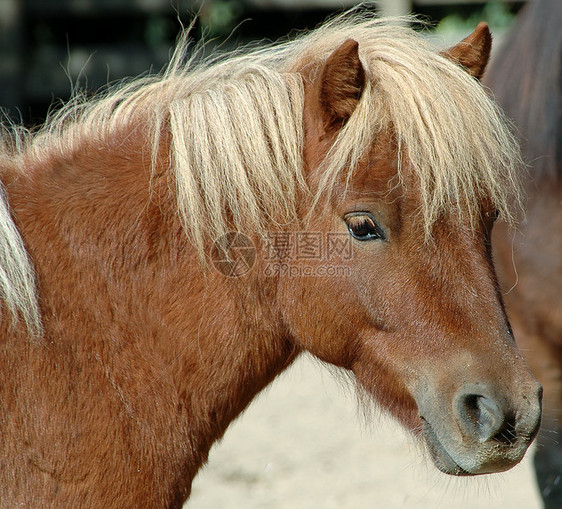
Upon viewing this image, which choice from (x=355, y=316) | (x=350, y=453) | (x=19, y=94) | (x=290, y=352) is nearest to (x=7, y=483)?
(x=290, y=352)

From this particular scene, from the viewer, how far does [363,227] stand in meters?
1.65

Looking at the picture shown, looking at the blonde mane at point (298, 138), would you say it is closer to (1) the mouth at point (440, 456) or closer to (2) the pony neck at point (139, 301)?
(2) the pony neck at point (139, 301)

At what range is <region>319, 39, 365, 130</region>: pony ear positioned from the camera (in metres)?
1.64

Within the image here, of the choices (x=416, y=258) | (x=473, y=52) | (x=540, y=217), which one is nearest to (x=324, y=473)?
(x=540, y=217)

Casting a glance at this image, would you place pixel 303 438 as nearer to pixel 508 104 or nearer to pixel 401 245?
pixel 508 104

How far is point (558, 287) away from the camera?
8.93ft

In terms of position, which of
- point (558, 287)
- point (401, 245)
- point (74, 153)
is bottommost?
point (558, 287)

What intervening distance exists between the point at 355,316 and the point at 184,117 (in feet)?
2.27

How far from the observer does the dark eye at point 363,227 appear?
165cm

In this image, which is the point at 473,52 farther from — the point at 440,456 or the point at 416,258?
the point at 440,456

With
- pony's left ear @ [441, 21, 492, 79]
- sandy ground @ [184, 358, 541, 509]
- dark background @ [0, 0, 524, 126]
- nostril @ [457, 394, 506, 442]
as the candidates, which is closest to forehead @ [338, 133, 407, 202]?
pony's left ear @ [441, 21, 492, 79]

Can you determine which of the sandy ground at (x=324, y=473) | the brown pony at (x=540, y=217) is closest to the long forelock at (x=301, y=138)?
the brown pony at (x=540, y=217)

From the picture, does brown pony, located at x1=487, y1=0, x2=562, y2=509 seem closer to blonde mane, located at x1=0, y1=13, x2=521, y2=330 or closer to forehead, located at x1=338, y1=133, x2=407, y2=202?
blonde mane, located at x1=0, y1=13, x2=521, y2=330
